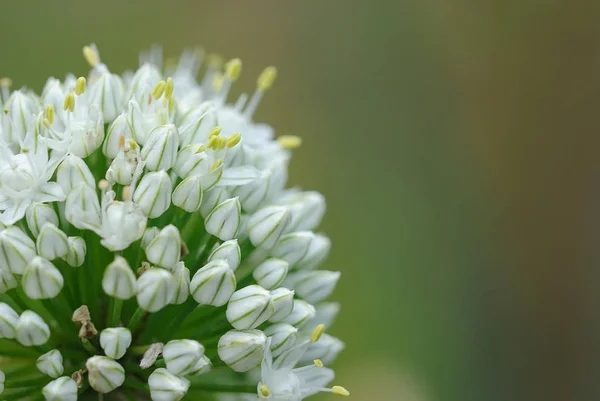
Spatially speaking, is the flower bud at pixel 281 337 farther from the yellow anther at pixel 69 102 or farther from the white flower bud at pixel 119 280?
the yellow anther at pixel 69 102

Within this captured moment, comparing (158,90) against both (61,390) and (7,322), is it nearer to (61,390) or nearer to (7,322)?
(7,322)

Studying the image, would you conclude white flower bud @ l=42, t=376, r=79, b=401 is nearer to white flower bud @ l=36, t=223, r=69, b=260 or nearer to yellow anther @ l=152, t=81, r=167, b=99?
white flower bud @ l=36, t=223, r=69, b=260

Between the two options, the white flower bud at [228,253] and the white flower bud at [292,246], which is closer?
the white flower bud at [228,253]

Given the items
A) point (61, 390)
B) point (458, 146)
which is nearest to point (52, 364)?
point (61, 390)

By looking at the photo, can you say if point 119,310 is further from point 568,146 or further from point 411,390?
point 568,146

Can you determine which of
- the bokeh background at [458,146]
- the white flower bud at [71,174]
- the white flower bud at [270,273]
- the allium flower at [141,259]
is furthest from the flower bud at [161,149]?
the bokeh background at [458,146]

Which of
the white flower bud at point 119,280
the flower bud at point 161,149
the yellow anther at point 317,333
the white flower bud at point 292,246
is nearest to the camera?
the white flower bud at point 119,280
